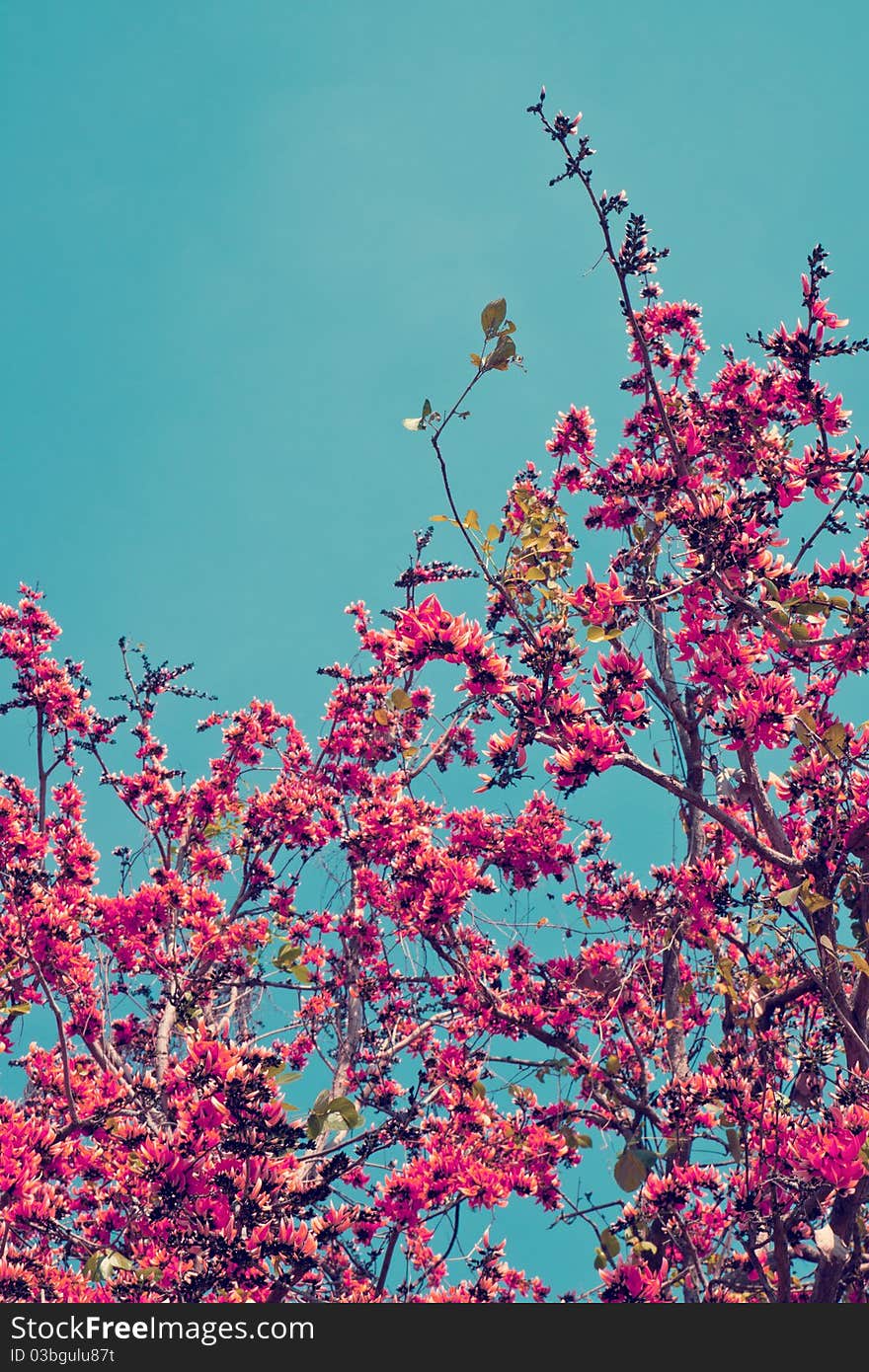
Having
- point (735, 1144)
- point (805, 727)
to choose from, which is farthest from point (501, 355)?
point (735, 1144)

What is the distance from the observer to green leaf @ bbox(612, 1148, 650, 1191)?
13.2 feet

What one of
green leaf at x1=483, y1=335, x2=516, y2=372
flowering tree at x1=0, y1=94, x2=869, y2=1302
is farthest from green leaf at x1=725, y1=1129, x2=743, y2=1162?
green leaf at x1=483, y1=335, x2=516, y2=372

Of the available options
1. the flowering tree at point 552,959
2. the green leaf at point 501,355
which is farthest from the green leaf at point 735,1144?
the green leaf at point 501,355

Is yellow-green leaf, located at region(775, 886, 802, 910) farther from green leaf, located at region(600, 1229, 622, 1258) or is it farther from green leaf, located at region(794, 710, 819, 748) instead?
green leaf, located at region(600, 1229, 622, 1258)

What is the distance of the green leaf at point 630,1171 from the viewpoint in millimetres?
4031

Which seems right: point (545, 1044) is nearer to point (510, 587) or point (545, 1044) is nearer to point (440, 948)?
point (440, 948)

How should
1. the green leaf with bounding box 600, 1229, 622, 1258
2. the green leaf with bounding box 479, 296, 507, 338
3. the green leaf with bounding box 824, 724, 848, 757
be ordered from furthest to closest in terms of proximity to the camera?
the green leaf with bounding box 600, 1229, 622, 1258
the green leaf with bounding box 824, 724, 848, 757
the green leaf with bounding box 479, 296, 507, 338

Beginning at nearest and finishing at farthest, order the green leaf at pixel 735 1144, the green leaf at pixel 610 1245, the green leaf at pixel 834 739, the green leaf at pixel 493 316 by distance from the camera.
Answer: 1. the green leaf at pixel 493 316
2. the green leaf at pixel 834 739
3. the green leaf at pixel 735 1144
4. the green leaf at pixel 610 1245

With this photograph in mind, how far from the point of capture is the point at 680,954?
18.1ft

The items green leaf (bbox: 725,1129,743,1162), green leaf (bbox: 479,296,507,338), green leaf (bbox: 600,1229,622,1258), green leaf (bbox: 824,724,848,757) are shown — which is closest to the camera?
green leaf (bbox: 479,296,507,338)

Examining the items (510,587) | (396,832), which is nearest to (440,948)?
(396,832)

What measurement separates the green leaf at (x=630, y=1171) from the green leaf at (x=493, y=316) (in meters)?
3.75

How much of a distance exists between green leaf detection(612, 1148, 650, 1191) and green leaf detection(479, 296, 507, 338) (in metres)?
3.75

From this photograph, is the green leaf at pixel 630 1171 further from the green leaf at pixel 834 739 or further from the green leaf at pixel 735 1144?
the green leaf at pixel 834 739
